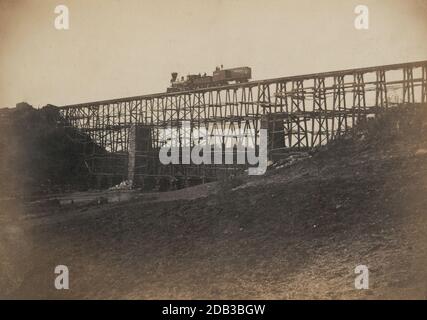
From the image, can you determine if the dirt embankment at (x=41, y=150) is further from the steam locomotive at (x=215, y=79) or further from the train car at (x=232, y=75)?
the train car at (x=232, y=75)

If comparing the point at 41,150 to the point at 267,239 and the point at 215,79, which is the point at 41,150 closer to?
the point at 215,79

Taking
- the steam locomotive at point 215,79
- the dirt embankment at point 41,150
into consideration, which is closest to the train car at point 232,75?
the steam locomotive at point 215,79

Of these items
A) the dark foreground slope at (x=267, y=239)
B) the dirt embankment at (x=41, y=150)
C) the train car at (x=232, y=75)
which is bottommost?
the dark foreground slope at (x=267, y=239)

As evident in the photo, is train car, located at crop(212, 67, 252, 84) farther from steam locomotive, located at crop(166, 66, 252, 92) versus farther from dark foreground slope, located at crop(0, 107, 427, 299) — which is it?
dark foreground slope, located at crop(0, 107, 427, 299)

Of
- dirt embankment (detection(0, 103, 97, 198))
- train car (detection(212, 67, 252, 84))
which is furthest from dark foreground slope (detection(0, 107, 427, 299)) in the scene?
dirt embankment (detection(0, 103, 97, 198))

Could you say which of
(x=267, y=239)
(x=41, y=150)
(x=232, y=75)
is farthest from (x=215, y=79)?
(x=267, y=239)

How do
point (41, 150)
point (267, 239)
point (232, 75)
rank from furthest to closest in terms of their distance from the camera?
point (41, 150) → point (232, 75) → point (267, 239)

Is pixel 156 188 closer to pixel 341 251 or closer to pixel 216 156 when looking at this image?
pixel 216 156
